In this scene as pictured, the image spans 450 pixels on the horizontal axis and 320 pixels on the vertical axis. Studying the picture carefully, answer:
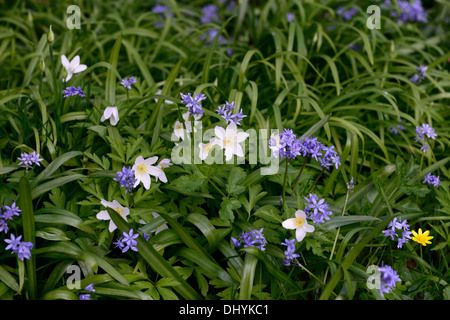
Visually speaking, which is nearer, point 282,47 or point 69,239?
point 69,239

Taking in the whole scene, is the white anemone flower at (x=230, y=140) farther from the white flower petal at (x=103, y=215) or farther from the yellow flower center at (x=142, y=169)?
the white flower petal at (x=103, y=215)

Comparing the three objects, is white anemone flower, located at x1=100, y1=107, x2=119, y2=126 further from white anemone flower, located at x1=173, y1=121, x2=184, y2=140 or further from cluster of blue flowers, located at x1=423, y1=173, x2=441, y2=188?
cluster of blue flowers, located at x1=423, y1=173, x2=441, y2=188

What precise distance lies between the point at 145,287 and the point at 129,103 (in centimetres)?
101

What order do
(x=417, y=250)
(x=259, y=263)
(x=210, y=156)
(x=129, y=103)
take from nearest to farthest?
(x=259, y=263), (x=210, y=156), (x=417, y=250), (x=129, y=103)

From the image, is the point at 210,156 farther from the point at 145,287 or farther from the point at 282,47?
the point at 282,47

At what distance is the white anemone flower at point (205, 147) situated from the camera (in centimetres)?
170

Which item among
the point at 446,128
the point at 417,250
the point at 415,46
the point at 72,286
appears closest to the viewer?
the point at 72,286

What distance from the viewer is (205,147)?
68.1 inches

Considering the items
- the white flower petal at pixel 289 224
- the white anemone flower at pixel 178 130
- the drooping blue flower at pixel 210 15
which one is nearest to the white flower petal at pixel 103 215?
the white anemone flower at pixel 178 130

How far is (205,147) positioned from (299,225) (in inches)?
20.1

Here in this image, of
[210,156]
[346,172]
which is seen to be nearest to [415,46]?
[346,172]

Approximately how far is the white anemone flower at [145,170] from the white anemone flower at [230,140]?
11.1 inches

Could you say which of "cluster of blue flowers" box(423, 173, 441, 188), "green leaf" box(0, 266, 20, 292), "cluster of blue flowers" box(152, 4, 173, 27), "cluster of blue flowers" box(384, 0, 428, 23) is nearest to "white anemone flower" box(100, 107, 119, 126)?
"green leaf" box(0, 266, 20, 292)
